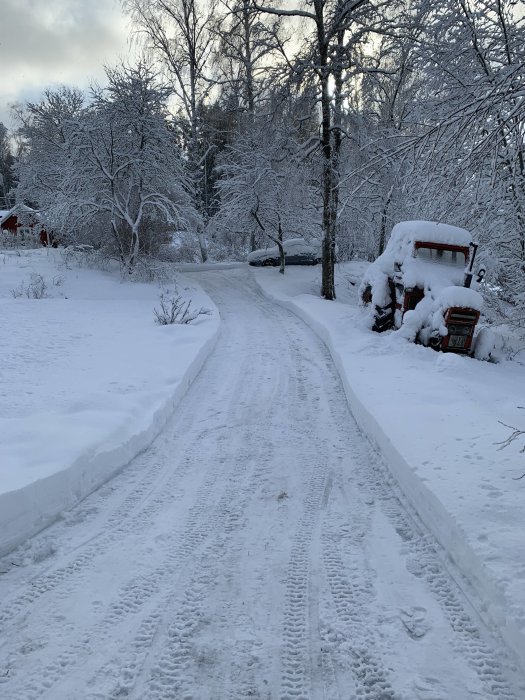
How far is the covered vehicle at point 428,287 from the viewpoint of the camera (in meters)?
9.04

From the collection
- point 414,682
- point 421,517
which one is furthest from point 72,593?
point 421,517

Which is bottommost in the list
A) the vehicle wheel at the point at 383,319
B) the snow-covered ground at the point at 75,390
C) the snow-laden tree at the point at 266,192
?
the snow-covered ground at the point at 75,390

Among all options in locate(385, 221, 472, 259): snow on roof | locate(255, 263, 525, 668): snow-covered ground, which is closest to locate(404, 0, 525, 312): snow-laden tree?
locate(385, 221, 472, 259): snow on roof

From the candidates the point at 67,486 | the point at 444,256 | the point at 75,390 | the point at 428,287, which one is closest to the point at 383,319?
the point at 428,287

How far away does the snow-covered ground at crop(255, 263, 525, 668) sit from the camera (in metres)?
2.84

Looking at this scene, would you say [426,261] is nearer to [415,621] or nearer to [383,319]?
[383,319]

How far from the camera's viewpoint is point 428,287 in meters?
9.85

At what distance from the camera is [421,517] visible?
12.1 ft

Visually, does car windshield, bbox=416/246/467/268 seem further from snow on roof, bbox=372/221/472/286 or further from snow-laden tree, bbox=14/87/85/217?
snow-laden tree, bbox=14/87/85/217

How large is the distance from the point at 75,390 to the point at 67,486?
2.53m

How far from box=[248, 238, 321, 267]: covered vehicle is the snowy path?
2246 centimetres

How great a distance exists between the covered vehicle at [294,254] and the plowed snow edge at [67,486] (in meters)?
21.6

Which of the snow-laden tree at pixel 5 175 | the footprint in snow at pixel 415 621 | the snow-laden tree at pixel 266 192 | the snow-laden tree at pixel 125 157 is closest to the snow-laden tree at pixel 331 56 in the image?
the snow-laden tree at pixel 266 192

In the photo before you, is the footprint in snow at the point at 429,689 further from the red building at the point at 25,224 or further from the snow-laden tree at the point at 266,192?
the red building at the point at 25,224
